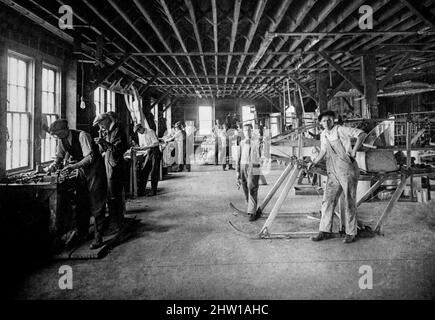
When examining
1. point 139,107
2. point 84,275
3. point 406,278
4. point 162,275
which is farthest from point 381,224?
point 139,107

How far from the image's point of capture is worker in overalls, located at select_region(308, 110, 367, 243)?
4594 mm

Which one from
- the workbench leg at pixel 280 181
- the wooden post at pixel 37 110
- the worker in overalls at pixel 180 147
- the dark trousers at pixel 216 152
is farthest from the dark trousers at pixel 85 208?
the dark trousers at pixel 216 152

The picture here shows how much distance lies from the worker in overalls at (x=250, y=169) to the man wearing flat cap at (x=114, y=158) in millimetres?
2479

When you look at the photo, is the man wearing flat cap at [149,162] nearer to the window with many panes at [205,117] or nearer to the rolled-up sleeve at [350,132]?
the rolled-up sleeve at [350,132]

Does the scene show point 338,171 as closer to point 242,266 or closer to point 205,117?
point 242,266

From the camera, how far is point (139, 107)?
13117mm

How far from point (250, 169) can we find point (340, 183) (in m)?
1.88

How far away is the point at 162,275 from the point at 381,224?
3.82 metres

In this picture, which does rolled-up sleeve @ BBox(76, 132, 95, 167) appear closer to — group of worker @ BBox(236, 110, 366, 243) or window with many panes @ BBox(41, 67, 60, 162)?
window with many panes @ BBox(41, 67, 60, 162)

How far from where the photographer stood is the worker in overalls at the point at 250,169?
19.6 feet

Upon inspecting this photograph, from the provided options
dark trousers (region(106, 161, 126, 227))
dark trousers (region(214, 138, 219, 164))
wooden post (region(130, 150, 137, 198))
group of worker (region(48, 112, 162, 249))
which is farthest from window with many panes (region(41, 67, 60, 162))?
dark trousers (region(214, 138, 219, 164))

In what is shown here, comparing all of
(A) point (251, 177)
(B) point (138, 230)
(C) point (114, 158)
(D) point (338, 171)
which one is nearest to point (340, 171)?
(D) point (338, 171)

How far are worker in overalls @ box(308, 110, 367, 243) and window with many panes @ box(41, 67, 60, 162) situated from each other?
19.9 feet
